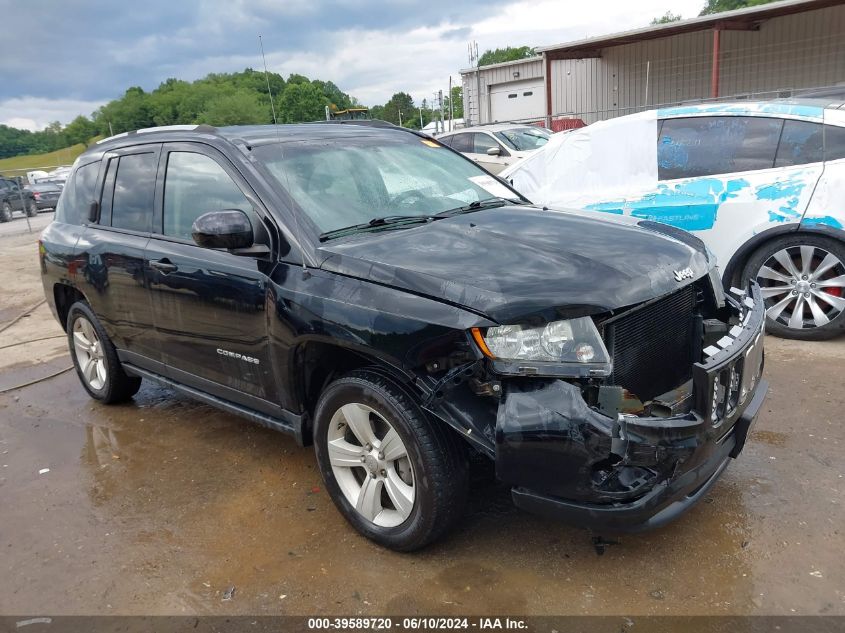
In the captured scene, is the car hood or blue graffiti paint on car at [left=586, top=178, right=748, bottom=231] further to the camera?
blue graffiti paint on car at [left=586, top=178, right=748, bottom=231]

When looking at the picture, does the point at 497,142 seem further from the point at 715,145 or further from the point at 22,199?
the point at 22,199

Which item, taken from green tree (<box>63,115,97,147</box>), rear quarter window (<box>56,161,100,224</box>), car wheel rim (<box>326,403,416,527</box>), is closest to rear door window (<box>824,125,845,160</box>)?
car wheel rim (<box>326,403,416,527</box>)

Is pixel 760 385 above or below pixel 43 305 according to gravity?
above

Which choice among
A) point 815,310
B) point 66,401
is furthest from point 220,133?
point 815,310

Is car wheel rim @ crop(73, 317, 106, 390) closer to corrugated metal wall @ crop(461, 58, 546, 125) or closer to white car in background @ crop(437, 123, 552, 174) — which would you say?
white car in background @ crop(437, 123, 552, 174)

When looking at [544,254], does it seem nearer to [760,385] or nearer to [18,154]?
[760,385]

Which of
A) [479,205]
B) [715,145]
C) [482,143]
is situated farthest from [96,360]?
[482,143]

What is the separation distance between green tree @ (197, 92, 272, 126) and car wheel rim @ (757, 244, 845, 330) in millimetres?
3956

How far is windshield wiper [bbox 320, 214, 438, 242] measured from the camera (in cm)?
328

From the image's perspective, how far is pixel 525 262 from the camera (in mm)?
2867

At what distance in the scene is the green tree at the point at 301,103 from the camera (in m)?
4.73

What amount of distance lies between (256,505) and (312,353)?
100 cm

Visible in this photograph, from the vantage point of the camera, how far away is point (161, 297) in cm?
403

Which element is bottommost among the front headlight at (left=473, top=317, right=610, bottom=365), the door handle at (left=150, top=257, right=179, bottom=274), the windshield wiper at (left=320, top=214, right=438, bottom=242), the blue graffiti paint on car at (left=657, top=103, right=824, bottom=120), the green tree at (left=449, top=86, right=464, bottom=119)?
the front headlight at (left=473, top=317, right=610, bottom=365)
